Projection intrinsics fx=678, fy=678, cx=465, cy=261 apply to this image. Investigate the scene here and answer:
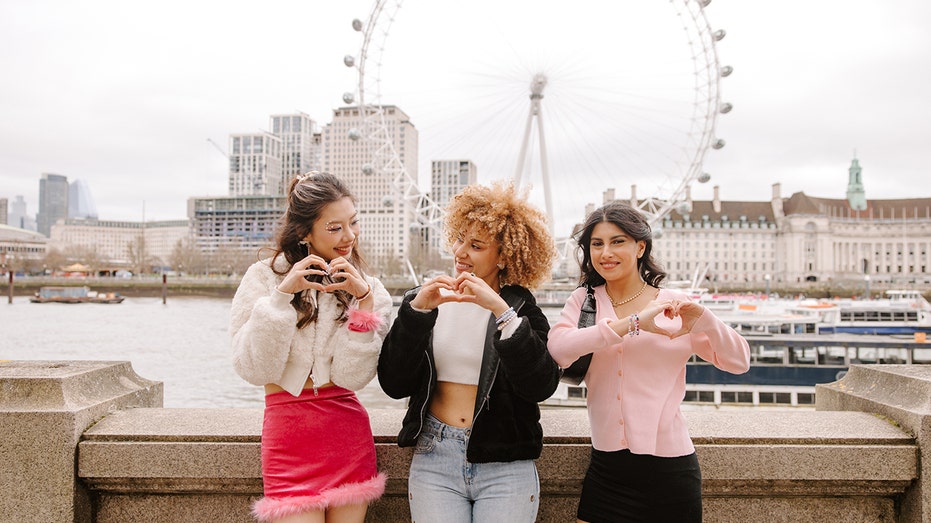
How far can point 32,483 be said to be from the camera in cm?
302

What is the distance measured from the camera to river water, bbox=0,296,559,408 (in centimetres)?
1878

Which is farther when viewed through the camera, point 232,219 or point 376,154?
point 232,219

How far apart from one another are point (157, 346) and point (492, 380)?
98.1 ft

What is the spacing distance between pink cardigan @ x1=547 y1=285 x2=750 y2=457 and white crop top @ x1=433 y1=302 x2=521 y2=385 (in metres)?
Result: 0.30

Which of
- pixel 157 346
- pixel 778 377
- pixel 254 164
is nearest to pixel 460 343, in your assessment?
pixel 778 377

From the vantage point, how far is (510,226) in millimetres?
2936

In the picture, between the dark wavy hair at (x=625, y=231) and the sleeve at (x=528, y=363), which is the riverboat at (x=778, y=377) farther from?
the sleeve at (x=528, y=363)

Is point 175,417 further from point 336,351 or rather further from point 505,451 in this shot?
point 505,451

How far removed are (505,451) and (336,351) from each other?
2.52 ft

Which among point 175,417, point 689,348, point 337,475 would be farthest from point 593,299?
point 175,417

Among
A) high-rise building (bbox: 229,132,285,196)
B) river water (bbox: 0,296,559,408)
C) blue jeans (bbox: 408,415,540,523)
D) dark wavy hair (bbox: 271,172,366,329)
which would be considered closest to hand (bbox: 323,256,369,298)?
dark wavy hair (bbox: 271,172,366,329)

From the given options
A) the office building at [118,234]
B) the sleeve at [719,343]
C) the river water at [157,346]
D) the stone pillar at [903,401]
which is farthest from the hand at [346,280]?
the office building at [118,234]

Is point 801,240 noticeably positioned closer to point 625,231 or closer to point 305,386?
point 625,231

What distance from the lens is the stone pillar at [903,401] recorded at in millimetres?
3035
